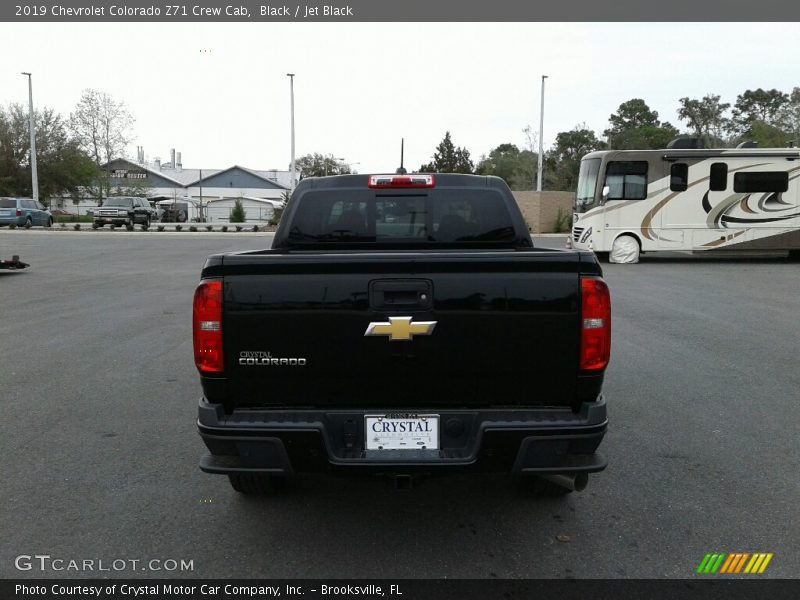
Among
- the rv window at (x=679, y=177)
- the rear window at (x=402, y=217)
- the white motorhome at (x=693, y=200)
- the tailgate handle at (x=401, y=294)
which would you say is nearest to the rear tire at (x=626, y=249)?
the white motorhome at (x=693, y=200)

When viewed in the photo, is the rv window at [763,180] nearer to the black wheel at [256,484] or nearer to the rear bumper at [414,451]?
the rear bumper at [414,451]

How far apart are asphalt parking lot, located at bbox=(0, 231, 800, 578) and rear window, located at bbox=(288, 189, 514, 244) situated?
1.62 meters

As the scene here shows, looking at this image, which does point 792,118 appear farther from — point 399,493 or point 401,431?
point 401,431

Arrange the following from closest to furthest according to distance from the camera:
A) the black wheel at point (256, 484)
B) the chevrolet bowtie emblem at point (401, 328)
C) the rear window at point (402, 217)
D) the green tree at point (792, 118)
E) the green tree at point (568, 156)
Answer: the chevrolet bowtie emblem at point (401, 328)
the black wheel at point (256, 484)
the rear window at point (402, 217)
the green tree at point (792, 118)
the green tree at point (568, 156)

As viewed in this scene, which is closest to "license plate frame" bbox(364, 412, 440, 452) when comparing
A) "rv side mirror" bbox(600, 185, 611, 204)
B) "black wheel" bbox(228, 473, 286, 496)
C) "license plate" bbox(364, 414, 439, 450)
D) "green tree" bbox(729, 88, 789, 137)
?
"license plate" bbox(364, 414, 439, 450)

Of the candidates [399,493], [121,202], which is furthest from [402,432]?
[121,202]

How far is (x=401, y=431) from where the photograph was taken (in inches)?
130

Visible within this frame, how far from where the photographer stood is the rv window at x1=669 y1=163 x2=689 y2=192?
19828mm

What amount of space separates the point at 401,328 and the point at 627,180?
18.3 metres

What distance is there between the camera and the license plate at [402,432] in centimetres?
330

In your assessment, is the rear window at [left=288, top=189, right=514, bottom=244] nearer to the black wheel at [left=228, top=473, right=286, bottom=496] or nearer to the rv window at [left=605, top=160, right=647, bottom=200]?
the black wheel at [left=228, top=473, right=286, bottom=496]

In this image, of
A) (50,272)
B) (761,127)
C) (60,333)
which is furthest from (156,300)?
(761,127)

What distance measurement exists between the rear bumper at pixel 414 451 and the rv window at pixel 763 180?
1900 cm

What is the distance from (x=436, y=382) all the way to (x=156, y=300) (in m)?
10.5
